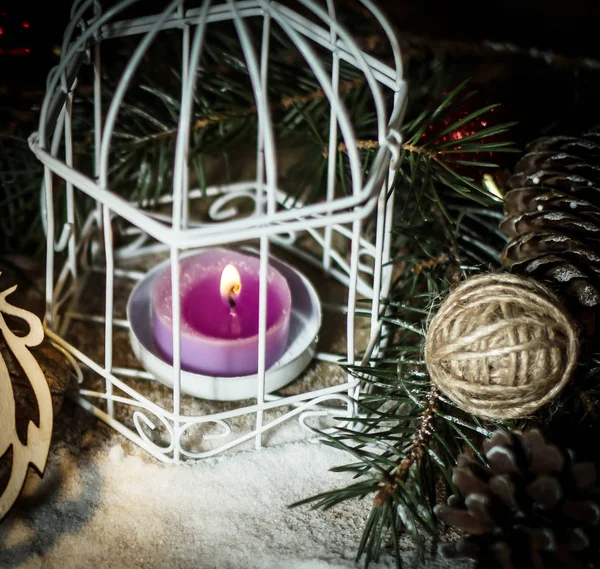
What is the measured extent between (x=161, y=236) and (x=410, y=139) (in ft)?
0.61

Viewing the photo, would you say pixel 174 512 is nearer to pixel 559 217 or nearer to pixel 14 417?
pixel 14 417

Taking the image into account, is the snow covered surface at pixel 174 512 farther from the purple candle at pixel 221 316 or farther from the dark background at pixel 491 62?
the dark background at pixel 491 62

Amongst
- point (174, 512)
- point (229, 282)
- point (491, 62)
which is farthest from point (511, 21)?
point (174, 512)

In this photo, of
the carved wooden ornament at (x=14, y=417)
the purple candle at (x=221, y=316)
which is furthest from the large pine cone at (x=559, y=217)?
the carved wooden ornament at (x=14, y=417)

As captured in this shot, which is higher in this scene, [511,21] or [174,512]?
[511,21]

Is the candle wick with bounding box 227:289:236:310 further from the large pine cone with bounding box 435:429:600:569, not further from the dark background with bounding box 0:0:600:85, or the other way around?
the dark background with bounding box 0:0:600:85

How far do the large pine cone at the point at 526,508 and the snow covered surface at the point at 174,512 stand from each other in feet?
0.22

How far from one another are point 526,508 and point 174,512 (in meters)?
0.20

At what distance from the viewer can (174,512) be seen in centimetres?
42

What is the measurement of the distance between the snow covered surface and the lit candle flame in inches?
4.0

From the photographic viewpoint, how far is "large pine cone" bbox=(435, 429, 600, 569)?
32 centimetres

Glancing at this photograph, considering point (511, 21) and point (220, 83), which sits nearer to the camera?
point (220, 83)

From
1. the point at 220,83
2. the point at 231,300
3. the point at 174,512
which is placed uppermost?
the point at 220,83

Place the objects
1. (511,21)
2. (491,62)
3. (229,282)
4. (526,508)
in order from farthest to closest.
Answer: (511,21) < (491,62) < (229,282) < (526,508)
